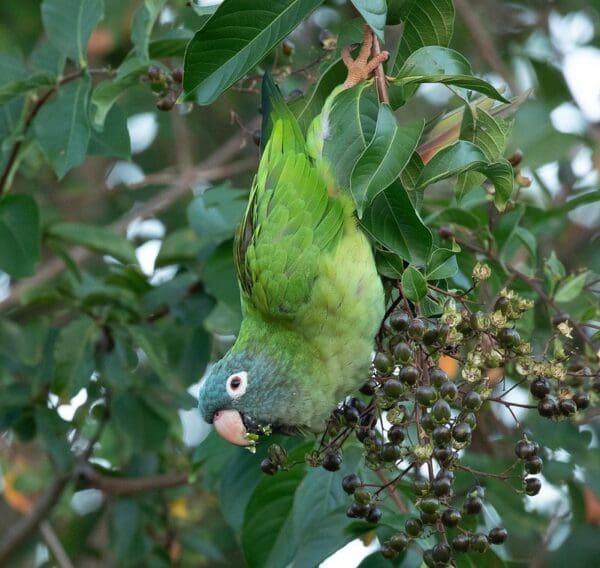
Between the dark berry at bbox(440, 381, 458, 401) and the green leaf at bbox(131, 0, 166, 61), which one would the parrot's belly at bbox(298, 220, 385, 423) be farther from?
the green leaf at bbox(131, 0, 166, 61)

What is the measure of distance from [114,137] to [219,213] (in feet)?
1.63

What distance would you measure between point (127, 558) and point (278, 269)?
196 cm

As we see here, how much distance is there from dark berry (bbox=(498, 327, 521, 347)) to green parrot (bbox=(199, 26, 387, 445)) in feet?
1.46

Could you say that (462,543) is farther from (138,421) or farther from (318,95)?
(138,421)

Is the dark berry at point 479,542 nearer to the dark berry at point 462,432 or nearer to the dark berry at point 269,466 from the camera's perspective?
the dark berry at point 462,432

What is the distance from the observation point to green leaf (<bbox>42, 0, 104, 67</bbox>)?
275cm

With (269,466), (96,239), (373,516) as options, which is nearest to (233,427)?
(269,466)

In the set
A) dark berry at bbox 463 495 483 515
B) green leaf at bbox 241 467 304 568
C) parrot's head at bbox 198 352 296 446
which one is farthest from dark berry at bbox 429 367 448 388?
green leaf at bbox 241 467 304 568

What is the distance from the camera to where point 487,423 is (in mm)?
3869

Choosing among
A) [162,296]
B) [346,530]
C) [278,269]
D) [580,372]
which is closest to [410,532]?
[346,530]

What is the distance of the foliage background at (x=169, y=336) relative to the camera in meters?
2.70

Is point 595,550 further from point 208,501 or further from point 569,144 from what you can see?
point 208,501

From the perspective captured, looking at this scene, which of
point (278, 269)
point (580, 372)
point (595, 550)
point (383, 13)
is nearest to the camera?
point (383, 13)

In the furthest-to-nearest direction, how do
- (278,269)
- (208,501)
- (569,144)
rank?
(208,501) → (569,144) → (278,269)
